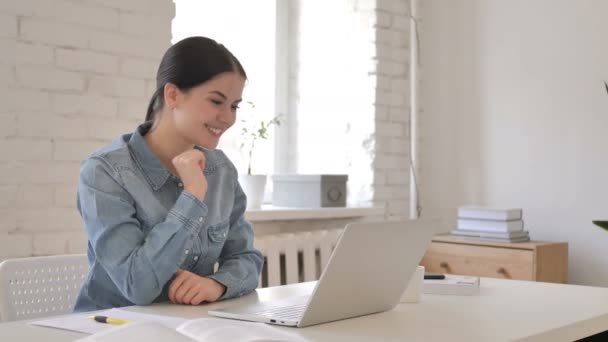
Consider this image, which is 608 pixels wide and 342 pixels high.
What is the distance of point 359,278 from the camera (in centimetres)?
153

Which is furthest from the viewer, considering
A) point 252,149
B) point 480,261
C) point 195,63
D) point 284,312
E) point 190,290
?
point 252,149

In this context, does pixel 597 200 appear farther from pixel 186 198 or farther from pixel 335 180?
pixel 186 198

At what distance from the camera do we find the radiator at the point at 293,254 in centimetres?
327

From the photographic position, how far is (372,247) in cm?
150

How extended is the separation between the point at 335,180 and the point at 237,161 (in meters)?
0.45

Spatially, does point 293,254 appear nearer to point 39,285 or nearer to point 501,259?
point 501,259

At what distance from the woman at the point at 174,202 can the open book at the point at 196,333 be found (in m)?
0.33

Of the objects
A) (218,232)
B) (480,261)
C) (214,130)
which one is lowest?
(480,261)

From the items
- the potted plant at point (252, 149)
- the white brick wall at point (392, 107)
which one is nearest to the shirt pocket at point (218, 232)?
the potted plant at point (252, 149)

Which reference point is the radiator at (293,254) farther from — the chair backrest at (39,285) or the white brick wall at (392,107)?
the chair backrest at (39,285)

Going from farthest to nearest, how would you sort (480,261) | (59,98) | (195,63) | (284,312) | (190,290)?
(480,261), (59,98), (195,63), (190,290), (284,312)

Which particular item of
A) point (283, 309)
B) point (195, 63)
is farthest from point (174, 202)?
point (283, 309)

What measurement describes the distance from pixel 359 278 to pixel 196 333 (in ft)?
1.14

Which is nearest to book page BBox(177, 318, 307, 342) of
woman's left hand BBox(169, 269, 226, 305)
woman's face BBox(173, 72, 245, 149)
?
woman's left hand BBox(169, 269, 226, 305)
